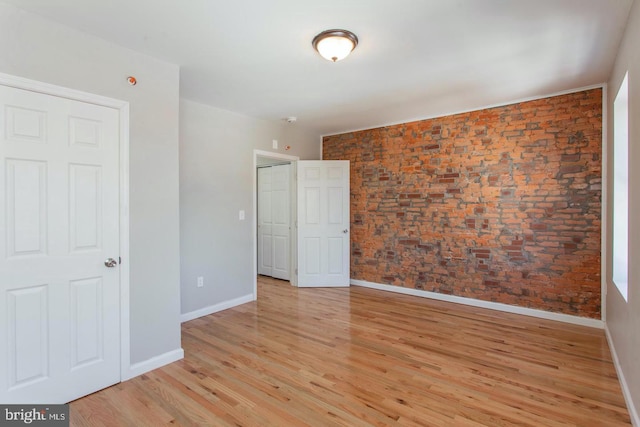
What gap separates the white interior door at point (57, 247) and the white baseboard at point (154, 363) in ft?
0.35

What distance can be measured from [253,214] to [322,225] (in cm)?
124

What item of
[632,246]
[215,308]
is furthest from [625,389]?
[215,308]

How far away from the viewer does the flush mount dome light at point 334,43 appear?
7.39 feet

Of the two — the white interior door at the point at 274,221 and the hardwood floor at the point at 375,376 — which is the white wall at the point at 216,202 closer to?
the hardwood floor at the point at 375,376

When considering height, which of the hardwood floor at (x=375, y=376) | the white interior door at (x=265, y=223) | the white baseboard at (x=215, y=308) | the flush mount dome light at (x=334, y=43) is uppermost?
the flush mount dome light at (x=334, y=43)

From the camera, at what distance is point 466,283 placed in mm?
4242

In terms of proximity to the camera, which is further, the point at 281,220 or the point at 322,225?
the point at 281,220

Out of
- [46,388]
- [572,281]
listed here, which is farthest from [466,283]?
[46,388]

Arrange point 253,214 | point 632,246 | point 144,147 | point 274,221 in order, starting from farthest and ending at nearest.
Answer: point 274,221
point 253,214
point 144,147
point 632,246

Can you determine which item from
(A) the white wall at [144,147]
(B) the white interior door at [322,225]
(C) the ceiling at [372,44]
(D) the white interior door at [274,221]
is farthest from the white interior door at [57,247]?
(D) the white interior door at [274,221]

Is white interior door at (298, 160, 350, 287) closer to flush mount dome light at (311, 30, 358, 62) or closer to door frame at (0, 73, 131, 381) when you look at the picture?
flush mount dome light at (311, 30, 358, 62)

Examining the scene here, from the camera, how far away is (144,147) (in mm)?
2564

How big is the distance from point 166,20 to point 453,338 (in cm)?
365

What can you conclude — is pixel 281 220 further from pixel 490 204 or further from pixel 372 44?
pixel 372 44
